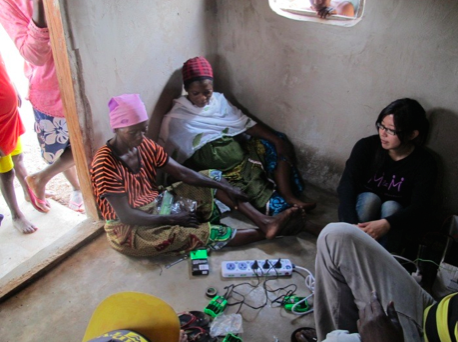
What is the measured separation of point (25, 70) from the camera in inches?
94.4

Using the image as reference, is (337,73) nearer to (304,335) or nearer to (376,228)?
Answer: (376,228)

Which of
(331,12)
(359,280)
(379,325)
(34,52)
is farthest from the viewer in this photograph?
(331,12)

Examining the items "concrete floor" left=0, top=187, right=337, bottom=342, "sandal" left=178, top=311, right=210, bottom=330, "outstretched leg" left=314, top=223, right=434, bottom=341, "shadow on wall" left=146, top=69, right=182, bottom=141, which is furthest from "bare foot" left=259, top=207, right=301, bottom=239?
"shadow on wall" left=146, top=69, right=182, bottom=141

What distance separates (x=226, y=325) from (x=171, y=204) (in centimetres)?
84

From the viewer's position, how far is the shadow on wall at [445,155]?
2.22m

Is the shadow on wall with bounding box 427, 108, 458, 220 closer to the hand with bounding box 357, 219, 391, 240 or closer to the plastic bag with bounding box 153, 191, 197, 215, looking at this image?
the hand with bounding box 357, 219, 391, 240

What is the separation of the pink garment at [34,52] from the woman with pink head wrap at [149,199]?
0.51 m

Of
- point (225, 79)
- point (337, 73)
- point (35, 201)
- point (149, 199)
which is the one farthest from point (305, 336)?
point (35, 201)

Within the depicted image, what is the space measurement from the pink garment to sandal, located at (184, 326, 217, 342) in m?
1.52

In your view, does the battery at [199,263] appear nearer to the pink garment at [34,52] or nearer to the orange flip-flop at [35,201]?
the pink garment at [34,52]

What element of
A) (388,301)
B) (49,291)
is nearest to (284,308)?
(388,301)

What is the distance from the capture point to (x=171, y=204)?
2.41m

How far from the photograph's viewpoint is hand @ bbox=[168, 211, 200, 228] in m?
2.27

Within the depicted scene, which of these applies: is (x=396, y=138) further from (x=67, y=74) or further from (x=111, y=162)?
(x=67, y=74)
